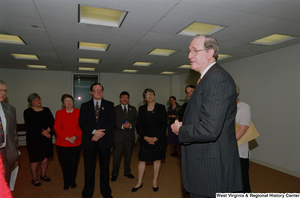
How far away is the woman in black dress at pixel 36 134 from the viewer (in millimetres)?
3502

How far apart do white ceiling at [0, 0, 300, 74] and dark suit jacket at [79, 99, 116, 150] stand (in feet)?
4.90

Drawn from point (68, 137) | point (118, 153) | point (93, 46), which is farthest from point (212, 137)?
point (93, 46)

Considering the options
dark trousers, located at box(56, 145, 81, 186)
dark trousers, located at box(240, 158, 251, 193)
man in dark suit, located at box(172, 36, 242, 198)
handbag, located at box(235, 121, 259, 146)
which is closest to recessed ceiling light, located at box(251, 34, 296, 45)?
handbag, located at box(235, 121, 259, 146)

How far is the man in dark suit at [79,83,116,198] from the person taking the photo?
9.20 feet

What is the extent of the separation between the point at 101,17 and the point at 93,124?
1.88 meters

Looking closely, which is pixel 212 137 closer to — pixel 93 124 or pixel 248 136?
pixel 248 136

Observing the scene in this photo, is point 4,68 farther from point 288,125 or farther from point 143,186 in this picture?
point 288,125

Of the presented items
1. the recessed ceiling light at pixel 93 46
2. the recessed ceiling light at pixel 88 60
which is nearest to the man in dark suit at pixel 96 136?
the recessed ceiling light at pixel 93 46

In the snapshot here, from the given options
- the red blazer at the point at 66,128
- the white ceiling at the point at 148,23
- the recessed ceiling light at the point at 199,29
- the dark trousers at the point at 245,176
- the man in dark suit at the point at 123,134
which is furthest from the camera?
the man in dark suit at the point at 123,134

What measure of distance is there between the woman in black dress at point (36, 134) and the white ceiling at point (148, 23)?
1407 mm

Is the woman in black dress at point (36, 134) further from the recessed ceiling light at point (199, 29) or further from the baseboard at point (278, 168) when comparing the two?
the baseboard at point (278, 168)

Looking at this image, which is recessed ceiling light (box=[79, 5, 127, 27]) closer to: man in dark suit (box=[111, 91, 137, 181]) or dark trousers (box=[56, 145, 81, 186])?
man in dark suit (box=[111, 91, 137, 181])

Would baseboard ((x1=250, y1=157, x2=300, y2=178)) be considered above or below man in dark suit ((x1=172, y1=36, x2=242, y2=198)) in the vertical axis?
below

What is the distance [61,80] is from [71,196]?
261 inches
